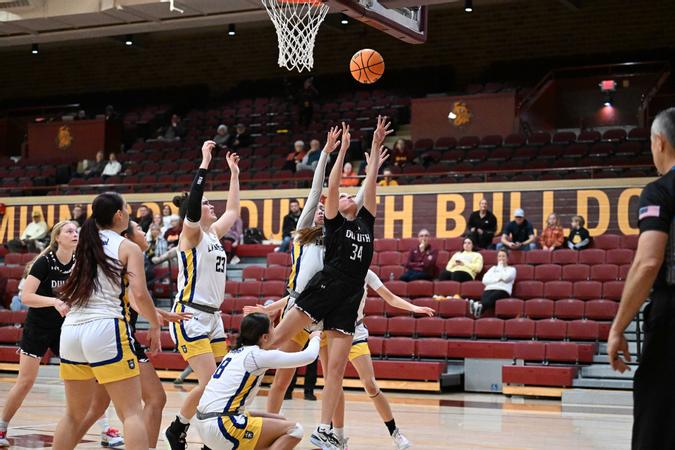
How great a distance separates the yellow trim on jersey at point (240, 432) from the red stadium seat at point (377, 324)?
867cm

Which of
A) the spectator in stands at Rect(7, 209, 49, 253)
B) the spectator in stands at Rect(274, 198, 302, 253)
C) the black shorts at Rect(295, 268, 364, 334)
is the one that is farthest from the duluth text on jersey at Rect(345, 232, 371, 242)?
the spectator in stands at Rect(7, 209, 49, 253)

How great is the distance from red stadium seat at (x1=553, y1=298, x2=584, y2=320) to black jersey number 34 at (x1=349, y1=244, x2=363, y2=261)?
775cm

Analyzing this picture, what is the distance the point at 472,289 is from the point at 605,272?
2.08 meters

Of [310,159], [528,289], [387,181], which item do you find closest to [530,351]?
[528,289]

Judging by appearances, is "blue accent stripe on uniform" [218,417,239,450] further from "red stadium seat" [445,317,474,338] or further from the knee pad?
"red stadium seat" [445,317,474,338]

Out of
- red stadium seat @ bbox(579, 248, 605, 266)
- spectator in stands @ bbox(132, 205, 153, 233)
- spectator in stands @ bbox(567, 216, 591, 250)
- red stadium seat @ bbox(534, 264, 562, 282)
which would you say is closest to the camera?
red stadium seat @ bbox(534, 264, 562, 282)

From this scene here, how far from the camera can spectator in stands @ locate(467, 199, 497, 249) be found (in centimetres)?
1551

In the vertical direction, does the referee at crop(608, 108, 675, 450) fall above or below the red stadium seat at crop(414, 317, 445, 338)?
above

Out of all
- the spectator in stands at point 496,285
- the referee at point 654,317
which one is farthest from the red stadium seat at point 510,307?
the referee at point 654,317

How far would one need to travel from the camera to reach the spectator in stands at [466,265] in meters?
14.5

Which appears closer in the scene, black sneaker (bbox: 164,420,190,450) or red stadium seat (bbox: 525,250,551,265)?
black sneaker (bbox: 164,420,190,450)

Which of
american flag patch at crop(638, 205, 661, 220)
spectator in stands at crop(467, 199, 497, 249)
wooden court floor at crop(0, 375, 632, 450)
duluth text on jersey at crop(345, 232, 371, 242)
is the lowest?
wooden court floor at crop(0, 375, 632, 450)

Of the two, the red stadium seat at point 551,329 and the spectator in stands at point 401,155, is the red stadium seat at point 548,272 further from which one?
the spectator in stands at point 401,155

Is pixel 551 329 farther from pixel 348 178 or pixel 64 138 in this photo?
pixel 64 138
